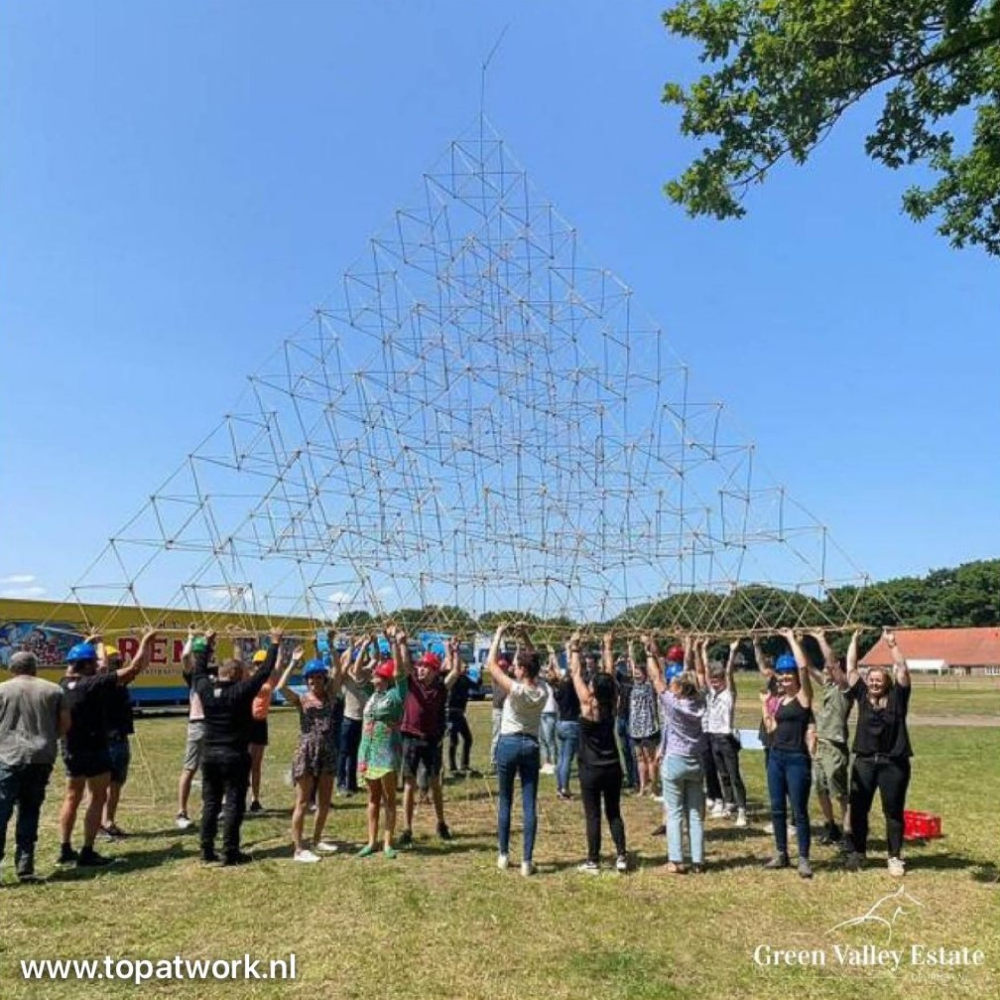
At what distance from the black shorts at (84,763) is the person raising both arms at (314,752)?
1773 mm

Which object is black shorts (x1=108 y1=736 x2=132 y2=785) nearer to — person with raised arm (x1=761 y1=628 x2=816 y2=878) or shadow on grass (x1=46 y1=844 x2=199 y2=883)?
shadow on grass (x1=46 y1=844 x2=199 y2=883)

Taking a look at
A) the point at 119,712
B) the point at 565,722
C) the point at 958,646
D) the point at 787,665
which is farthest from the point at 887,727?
the point at 958,646

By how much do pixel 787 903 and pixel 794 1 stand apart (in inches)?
295

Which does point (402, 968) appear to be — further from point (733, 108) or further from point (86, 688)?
point (733, 108)

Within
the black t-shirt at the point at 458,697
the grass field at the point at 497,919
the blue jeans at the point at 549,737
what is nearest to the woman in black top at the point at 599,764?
the grass field at the point at 497,919

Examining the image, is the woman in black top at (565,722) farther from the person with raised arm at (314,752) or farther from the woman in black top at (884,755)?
the woman in black top at (884,755)

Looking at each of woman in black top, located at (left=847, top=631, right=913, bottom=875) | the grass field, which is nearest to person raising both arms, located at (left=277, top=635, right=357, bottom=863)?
the grass field

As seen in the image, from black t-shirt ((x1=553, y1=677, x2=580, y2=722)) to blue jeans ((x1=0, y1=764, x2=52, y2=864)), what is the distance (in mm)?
5849

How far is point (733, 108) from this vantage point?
8141 millimetres

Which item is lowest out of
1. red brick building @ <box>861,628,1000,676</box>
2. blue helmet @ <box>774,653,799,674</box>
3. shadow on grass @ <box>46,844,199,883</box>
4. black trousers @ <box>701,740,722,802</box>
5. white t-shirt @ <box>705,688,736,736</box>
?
shadow on grass @ <box>46,844,199,883</box>

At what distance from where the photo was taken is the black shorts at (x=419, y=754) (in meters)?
9.31

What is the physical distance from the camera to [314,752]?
8.27 m

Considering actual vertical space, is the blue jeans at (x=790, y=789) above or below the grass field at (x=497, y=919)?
above

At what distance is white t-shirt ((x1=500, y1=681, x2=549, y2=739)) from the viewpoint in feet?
25.7
